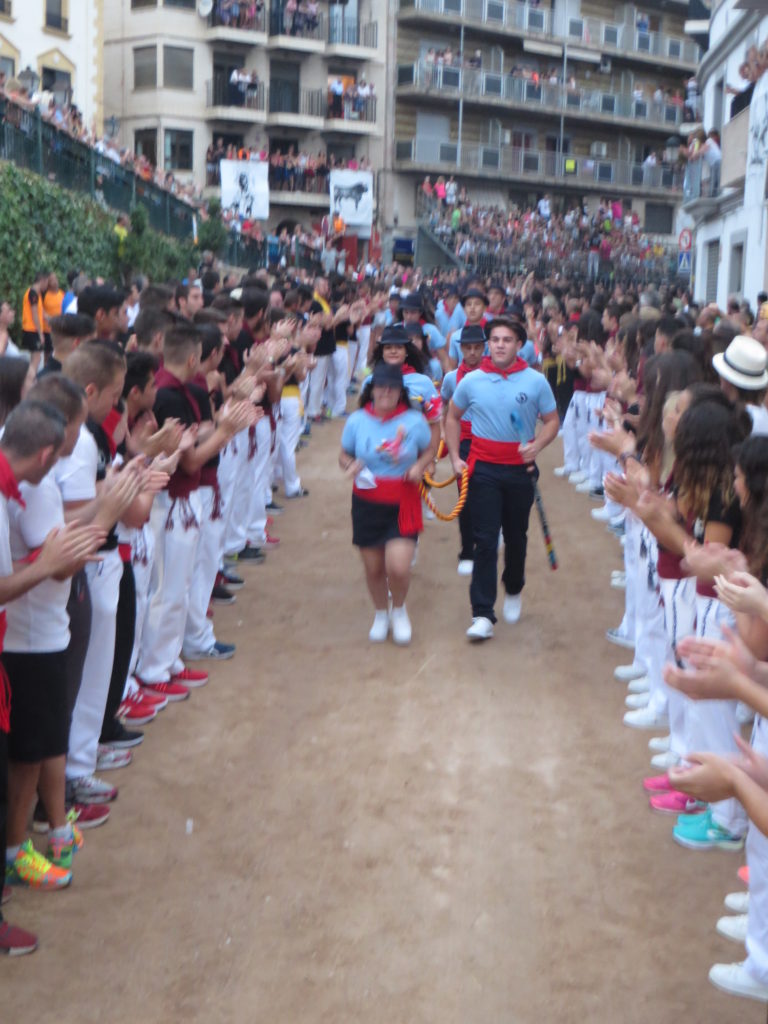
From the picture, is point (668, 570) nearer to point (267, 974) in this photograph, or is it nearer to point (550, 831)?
point (550, 831)

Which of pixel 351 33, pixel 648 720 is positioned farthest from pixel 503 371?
pixel 351 33

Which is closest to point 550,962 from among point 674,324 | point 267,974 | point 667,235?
point 267,974

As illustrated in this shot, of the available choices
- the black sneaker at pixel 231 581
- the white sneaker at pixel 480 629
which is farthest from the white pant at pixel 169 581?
the black sneaker at pixel 231 581

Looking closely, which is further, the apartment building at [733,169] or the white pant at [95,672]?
the apartment building at [733,169]

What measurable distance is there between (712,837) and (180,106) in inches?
1624

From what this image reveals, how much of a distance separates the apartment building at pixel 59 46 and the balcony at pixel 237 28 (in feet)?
16.5

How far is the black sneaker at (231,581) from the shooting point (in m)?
9.75

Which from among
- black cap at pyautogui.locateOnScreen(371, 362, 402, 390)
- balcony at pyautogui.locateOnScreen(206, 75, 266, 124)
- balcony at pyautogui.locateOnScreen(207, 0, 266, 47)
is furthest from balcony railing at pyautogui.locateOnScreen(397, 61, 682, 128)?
black cap at pyautogui.locateOnScreen(371, 362, 402, 390)

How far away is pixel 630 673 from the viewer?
788cm

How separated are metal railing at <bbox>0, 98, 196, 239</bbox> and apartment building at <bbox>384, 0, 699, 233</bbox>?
2122 centimetres

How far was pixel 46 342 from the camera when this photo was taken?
→ 525 inches

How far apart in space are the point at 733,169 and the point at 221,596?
1961 cm

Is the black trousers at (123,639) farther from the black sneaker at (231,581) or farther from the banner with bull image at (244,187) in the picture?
the banner with bull image at (244,187)

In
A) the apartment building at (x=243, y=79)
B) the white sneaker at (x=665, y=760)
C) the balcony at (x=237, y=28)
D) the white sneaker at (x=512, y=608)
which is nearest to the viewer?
the white sneaker at (x=665, y=760)
